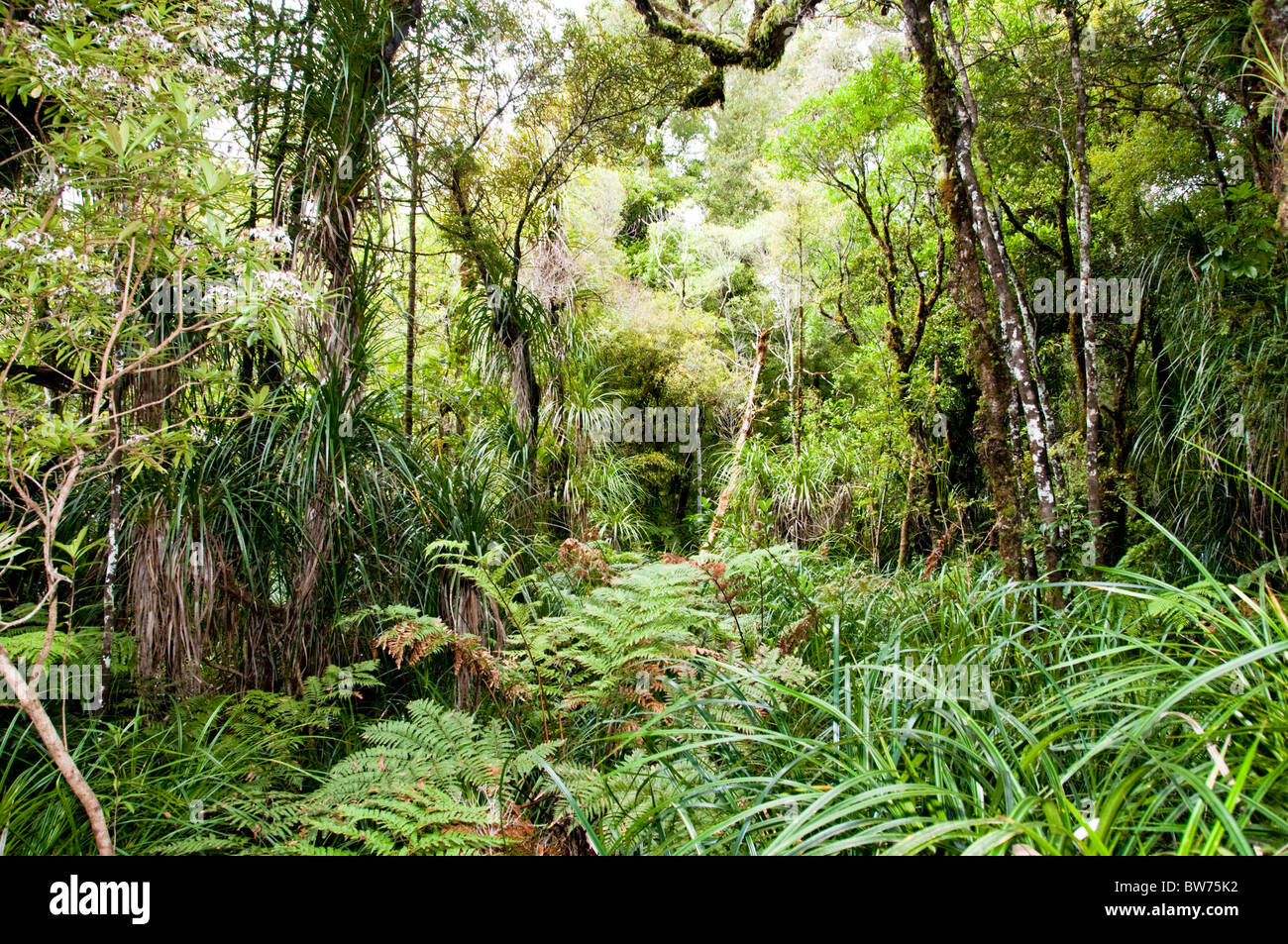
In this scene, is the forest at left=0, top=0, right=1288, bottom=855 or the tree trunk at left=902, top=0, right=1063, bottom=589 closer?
the forest at left=0, top=0, right=1288, bottom=855

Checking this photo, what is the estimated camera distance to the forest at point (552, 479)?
1454mm

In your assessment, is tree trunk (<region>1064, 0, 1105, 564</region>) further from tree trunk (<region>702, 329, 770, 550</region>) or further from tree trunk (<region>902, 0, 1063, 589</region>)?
tree trunk (<region>702, 329, 770, 550</region>)

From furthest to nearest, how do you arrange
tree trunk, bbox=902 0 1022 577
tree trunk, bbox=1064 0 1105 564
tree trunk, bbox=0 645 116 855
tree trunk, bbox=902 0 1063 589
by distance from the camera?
tree trunk, bbox=1064 0 1105 564, tree trunk, bbox=902 0 1063 589, tree trunk, bbox=902 0 1022 577, tree trunk, bbox=0 645 116 855

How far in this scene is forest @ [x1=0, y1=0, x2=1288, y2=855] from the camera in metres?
1.45

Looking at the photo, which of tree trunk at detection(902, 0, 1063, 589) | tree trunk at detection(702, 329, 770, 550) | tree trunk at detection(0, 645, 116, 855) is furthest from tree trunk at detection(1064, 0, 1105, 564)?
tree trunk at detection(0, 645, 116, 855)

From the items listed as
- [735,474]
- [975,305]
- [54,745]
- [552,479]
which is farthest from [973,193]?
[735,474]

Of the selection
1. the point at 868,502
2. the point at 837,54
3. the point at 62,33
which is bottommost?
the point at 868,502

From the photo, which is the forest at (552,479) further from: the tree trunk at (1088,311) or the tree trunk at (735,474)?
the tree trunk at (735,474)

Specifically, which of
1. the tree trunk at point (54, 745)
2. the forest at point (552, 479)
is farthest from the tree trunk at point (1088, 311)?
the tree trunk at point (54, 745)

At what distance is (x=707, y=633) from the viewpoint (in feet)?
8.90

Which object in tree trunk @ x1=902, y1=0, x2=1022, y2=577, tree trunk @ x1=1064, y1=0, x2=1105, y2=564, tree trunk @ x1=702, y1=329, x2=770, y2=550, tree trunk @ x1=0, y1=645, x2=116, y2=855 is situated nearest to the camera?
tree trunk @ x1=0, y1=645, x2=116, y2=855
